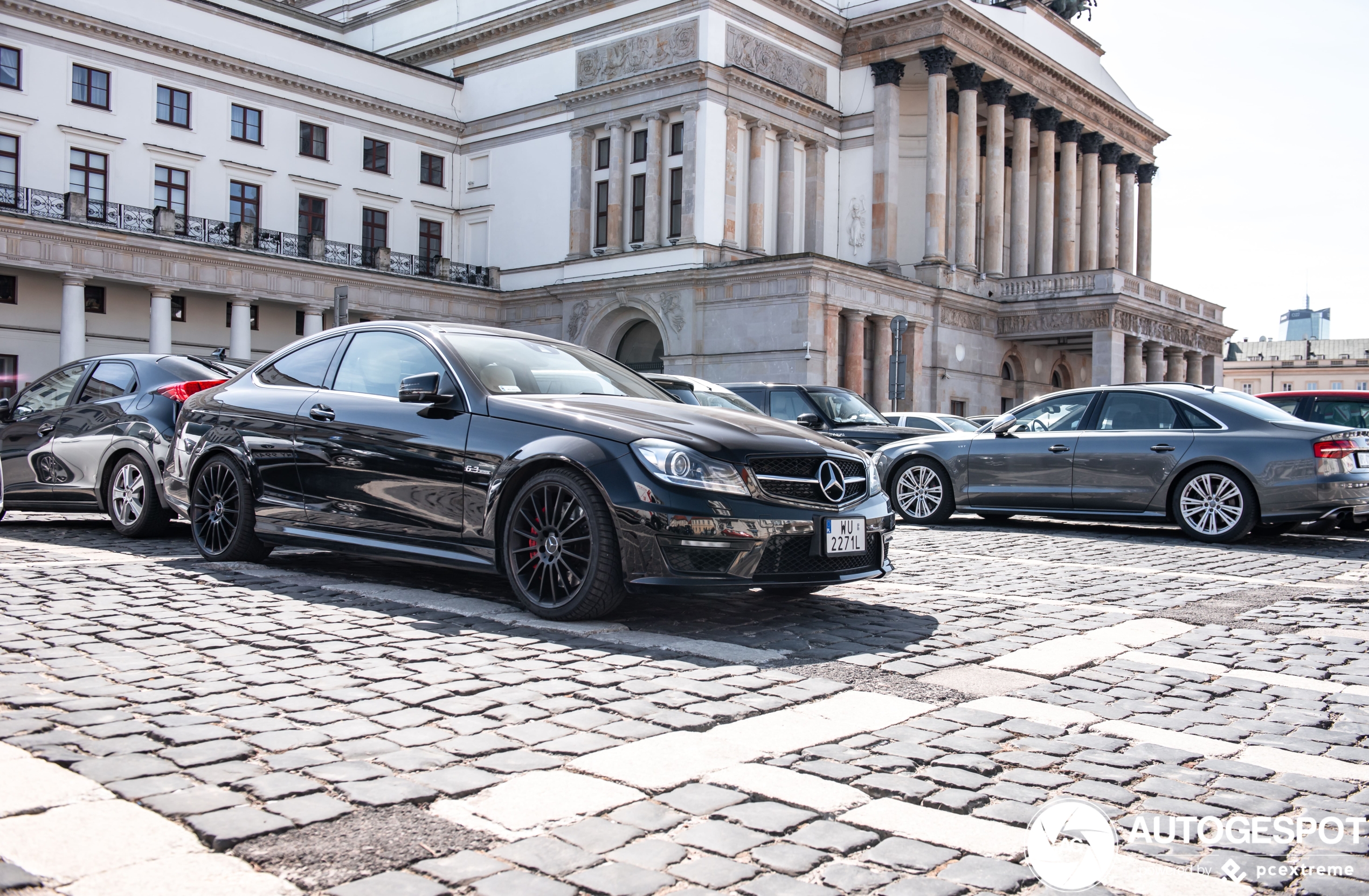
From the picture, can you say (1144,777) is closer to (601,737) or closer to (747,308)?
(601,737)

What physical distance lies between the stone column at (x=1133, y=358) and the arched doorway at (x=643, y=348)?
64.9ft

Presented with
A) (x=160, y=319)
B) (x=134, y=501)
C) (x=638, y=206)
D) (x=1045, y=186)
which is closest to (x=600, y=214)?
(x=638, y=206)

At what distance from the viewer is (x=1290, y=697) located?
500cm

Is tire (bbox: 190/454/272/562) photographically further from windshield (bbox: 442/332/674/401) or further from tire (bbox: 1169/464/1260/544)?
tire (bbox: 1169/464/1260/544)

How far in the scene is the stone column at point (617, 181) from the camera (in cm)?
4706

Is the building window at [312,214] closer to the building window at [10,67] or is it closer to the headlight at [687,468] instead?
the building window at [10,67]

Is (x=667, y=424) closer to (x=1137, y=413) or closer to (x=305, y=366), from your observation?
(x=305, y=366)

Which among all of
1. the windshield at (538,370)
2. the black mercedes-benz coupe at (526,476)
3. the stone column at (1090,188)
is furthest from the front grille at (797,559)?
the stone column at (1090,188)

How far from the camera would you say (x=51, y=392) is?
11469 mm

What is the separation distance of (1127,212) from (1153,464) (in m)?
56.8

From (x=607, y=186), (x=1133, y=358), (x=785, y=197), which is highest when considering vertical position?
(x=607, y=186)

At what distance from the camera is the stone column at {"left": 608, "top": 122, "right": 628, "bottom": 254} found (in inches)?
1853

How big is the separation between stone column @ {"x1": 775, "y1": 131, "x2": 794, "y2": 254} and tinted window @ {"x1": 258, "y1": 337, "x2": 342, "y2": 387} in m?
40.5

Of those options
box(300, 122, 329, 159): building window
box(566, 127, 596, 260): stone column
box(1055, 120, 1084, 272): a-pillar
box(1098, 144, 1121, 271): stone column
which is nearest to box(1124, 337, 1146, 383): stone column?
box(1055, 120, 1084, 272): a-pillar
